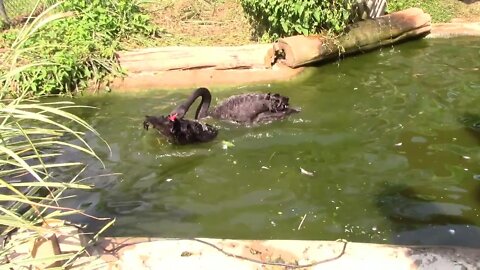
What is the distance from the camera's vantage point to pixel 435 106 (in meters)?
6.76

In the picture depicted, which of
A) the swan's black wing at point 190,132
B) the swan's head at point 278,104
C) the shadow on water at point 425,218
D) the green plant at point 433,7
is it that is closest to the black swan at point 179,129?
the swan's black wing at point 190,132

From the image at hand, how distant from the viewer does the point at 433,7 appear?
10.8 m

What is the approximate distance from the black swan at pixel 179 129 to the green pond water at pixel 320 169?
136mm

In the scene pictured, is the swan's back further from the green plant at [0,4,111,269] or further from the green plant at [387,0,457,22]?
the green plant at [387,0,457,22]

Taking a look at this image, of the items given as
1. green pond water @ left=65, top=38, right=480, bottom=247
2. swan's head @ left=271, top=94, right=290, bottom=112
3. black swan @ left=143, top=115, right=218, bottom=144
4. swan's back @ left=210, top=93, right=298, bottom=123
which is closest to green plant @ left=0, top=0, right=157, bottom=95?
green pond water @ left=65, top=38, right=480, bottom=247

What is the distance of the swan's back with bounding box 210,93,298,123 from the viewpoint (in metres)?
6.44

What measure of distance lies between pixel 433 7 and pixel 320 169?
6916mm

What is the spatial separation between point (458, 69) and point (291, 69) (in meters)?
2.52

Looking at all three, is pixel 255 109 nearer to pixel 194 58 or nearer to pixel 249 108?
pixel 249 108

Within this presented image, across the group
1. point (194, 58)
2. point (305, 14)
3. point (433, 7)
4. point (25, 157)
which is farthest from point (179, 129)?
point (433, 7)

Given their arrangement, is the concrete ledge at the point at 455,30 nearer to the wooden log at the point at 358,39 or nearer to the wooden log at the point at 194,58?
the wooden log at the point at 358,39

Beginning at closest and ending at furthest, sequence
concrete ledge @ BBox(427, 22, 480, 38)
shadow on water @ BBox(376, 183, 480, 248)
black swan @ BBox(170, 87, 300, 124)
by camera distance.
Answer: shadow on water @ BBox(376, 183, 480, 248), black swan @ BBox(170, 87, 300, 124), concrete ledge @ BBox(427, 22, 480, 38)

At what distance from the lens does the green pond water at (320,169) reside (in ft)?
14.8

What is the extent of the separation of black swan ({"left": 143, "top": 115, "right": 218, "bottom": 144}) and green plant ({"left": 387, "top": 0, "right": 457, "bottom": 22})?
612 centimetres
